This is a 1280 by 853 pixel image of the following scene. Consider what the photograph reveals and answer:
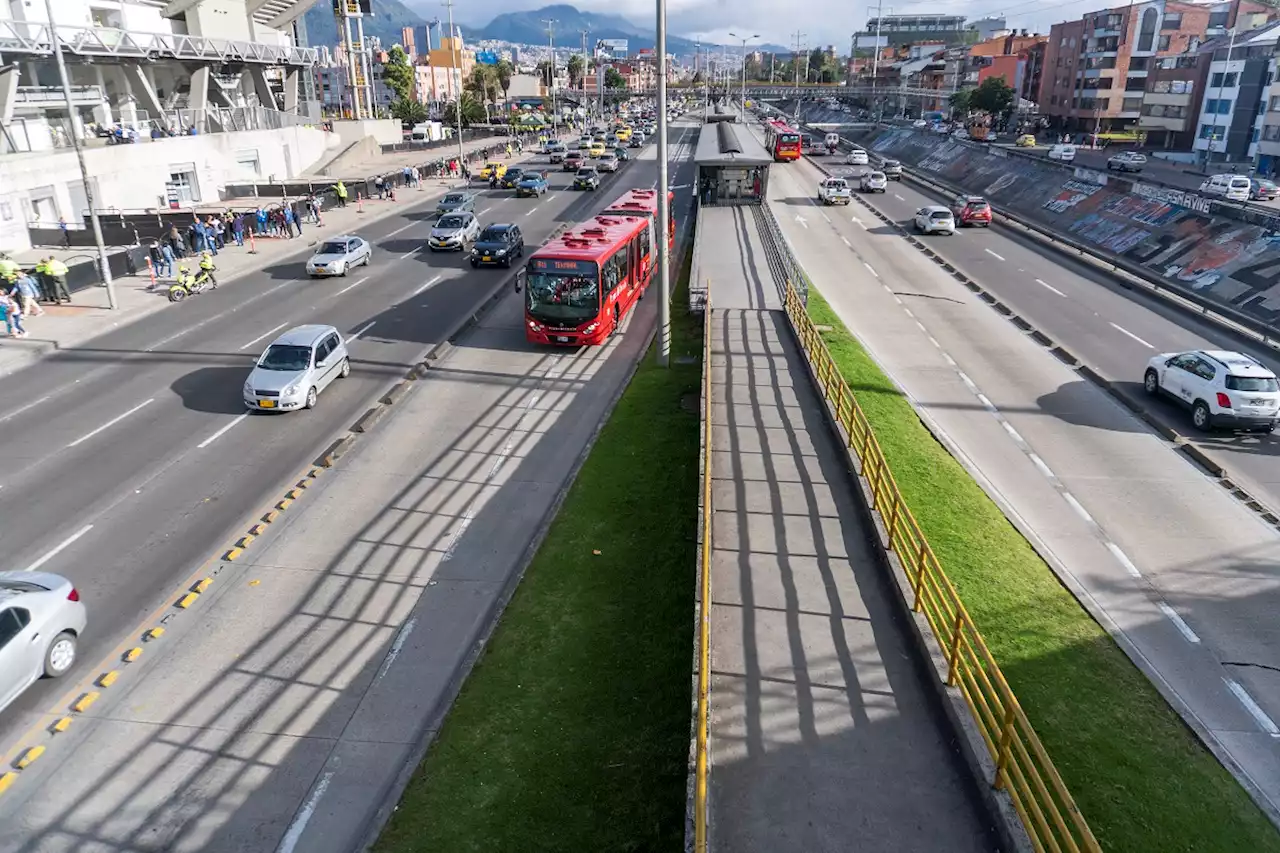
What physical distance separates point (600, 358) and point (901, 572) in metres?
15.0

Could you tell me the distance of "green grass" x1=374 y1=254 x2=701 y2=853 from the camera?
8.45 meters

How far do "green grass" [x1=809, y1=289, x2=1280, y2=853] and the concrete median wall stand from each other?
75.1 feet

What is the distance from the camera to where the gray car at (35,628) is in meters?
10.0

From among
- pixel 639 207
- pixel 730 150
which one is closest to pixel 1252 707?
pixel 639 207

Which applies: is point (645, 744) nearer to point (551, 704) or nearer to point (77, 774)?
point (551, 704)

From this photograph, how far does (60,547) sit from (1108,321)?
31553mm

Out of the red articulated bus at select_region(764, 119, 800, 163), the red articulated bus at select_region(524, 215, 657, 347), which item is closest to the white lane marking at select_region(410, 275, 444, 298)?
the red articulated bus at select_region(524, 215, 657, 347)

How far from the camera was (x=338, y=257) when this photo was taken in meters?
33.4

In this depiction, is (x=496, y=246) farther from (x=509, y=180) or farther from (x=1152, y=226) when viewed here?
(x=1152, y=226)

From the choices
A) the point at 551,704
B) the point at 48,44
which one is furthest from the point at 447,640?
the point at 48,44

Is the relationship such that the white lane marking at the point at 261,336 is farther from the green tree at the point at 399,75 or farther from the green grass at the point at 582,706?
the green tree at the point at 399,75

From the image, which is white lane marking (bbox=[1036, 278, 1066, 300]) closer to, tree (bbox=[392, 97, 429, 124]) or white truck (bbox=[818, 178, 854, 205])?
white truck (bbox=[818, 178, 854, 205])

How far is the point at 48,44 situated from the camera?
41.4 metres

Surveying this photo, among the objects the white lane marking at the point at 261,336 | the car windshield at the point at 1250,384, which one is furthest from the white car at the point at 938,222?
the white lane marking at the point at 261,336
